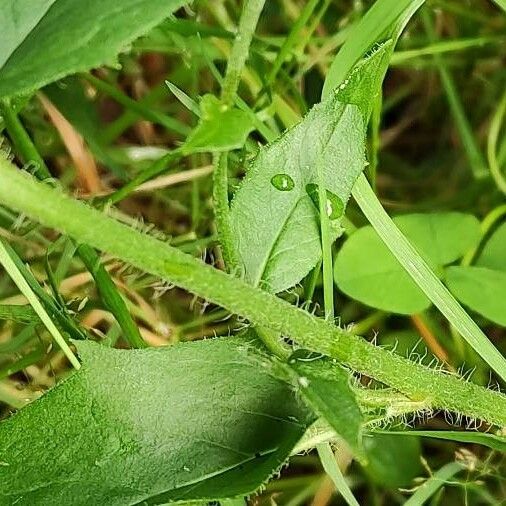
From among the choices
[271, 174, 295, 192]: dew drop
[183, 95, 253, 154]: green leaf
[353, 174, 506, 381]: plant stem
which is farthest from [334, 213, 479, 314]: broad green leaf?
[183, 95, 253, 154]: green leaf

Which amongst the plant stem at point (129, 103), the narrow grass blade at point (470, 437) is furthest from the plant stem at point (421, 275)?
the plant stem at point (129, 103)

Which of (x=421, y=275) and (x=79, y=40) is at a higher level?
(x=79, y=40)

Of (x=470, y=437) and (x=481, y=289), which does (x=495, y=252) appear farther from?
(x=470, y=437)

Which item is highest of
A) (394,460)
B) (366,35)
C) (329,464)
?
(366,35)

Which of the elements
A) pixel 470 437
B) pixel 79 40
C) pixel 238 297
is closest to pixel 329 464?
pixel 470 437

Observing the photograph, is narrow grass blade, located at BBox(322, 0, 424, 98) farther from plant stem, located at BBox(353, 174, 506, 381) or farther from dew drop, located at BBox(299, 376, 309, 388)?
dew drop, located at BBox(299, 376, 309, 388)

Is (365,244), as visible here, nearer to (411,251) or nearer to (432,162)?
(411,251)

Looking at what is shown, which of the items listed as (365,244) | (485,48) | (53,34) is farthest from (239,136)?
(485,48)
